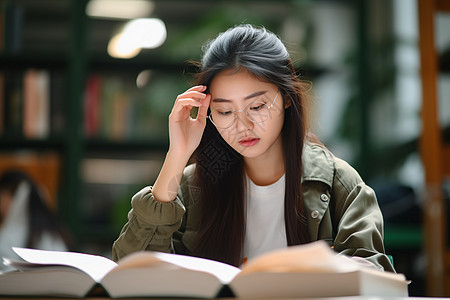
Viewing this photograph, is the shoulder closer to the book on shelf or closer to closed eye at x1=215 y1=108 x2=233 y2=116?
closed eye at x1=215 y1=108 x2=233 y2=116

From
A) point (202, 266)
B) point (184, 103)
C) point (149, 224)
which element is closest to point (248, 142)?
point (184, 103)

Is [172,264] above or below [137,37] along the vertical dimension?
below

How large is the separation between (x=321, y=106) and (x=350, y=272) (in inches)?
110

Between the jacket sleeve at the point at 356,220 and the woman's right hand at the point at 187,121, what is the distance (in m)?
0.29

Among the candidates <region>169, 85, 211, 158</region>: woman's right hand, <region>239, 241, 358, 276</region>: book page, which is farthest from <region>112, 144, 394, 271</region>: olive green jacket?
<region>239, 241, 358, 276</region>: book page

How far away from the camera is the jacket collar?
116 cm

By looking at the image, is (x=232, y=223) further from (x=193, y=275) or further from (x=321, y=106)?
(x=321, y=106)

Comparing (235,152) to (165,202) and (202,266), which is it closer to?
(165,202)

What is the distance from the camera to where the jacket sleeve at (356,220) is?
0.99 metres

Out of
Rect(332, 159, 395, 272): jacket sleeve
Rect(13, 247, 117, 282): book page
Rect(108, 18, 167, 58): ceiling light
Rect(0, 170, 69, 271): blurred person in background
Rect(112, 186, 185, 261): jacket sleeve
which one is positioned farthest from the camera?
Rect(108, 18, 167, 58): ceiling light

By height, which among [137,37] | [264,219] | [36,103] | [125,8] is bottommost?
[264,219]

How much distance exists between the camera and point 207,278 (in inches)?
26.8

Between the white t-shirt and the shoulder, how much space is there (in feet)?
0.24

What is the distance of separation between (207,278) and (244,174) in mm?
609
